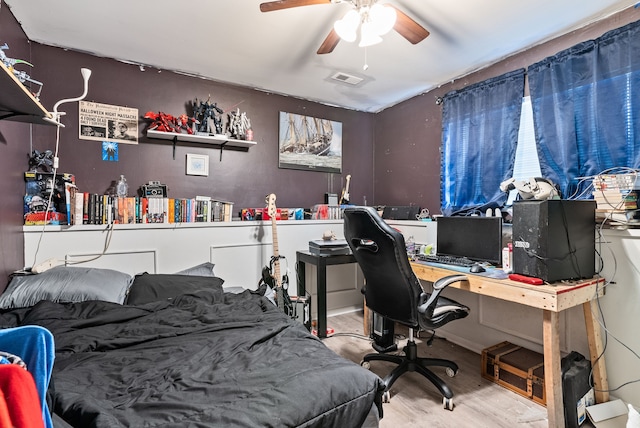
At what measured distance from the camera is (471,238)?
2.43 meters

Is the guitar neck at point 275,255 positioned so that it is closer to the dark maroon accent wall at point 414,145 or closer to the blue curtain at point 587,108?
the dark maroon accent wall at point 414,145

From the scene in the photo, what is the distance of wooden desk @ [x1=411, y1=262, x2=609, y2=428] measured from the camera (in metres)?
1.57

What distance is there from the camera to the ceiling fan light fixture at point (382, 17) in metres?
1.59

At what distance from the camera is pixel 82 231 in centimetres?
241

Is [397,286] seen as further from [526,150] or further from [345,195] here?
[345,195]

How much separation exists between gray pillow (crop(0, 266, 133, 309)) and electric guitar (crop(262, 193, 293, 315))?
3.73ft

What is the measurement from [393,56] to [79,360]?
2789 mm

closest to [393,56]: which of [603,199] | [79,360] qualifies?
[603,199]

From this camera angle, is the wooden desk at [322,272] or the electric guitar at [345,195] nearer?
the wooden desk at [322,272]

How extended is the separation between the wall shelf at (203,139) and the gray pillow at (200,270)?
3.50 feet

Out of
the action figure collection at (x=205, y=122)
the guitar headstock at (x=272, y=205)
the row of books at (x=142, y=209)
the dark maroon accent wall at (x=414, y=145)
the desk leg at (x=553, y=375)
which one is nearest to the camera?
the desk leg at (x=553, y=375)

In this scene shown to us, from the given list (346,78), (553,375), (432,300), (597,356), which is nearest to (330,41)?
(346,78)

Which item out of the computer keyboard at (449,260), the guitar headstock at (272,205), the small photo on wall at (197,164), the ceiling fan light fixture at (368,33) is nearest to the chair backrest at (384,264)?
the computer keyboard at (449,260)

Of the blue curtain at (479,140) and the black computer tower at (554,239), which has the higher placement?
the blue curtain at (479,140)
